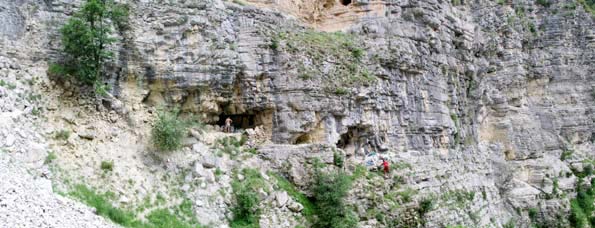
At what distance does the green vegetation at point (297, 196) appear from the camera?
1594 centimetres

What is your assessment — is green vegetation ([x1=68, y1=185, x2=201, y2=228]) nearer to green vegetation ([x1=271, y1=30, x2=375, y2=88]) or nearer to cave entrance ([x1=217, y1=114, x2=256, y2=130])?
cave entrance ([x1=217, y1=114, x2=256, y2=130])

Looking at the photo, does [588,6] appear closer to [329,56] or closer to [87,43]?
[329,56]

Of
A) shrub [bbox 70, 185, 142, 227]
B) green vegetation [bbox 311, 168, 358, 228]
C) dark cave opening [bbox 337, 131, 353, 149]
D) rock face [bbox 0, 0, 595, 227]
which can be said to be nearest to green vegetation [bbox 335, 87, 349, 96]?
rock face [bbox 0, 0, 595, 227]

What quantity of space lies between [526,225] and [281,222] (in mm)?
16938

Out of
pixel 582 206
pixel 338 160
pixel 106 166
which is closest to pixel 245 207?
pixel 106 166

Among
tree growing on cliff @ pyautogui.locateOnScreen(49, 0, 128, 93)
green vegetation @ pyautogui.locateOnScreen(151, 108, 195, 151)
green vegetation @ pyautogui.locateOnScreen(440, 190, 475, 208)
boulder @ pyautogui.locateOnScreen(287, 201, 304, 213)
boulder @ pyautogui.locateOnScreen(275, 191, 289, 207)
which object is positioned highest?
tree growing on cliff @ pyautogui.locateOnScreen(49, 0, 128, 93)

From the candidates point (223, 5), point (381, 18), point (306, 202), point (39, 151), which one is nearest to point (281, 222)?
point (306, 202)

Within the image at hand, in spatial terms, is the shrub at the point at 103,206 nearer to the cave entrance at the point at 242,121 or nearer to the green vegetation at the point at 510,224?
the cave entrance at the point at 242,121

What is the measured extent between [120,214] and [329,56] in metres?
10.2

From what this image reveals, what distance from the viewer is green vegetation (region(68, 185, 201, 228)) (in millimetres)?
12102

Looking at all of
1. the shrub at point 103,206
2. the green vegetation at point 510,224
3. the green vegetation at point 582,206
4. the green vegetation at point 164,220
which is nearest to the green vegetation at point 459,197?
the green vegetation at point 510,224

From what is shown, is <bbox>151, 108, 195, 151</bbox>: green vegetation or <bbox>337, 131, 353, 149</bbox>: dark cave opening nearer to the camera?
<bbox>151, 108, 195, 151</bbox>: green vegetation

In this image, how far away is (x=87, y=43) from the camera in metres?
14.2

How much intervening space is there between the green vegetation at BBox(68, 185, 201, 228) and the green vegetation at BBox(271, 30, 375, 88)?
7310mm
